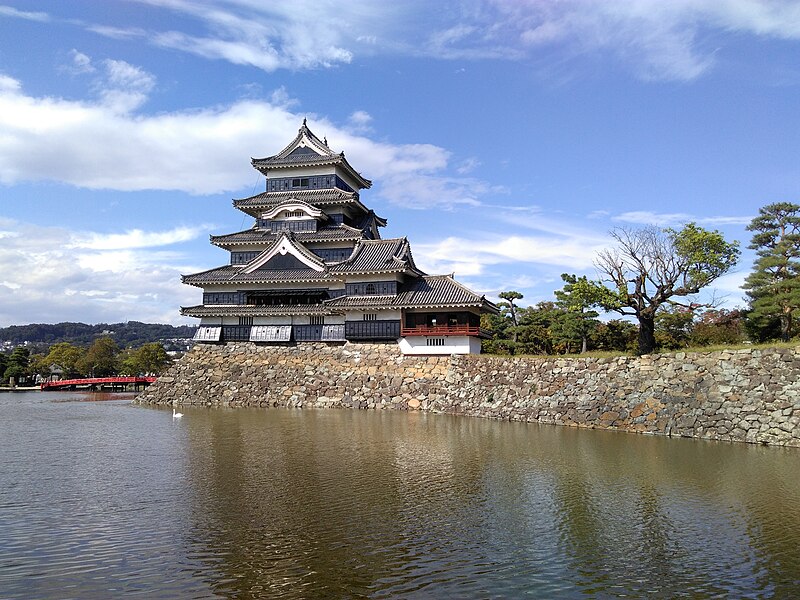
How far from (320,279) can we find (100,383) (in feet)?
124

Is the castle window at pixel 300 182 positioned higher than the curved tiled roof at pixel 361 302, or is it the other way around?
the castle window at pixel 300 182

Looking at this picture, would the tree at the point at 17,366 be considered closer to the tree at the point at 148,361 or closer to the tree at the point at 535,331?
the tree at the point at 148,361

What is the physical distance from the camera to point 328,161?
42.0 m

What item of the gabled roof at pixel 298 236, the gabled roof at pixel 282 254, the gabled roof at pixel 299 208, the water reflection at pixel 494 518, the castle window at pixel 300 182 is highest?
the castle window at pixel 300 182

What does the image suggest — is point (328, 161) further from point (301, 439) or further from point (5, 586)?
point (5, 586)

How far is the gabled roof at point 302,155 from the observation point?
140 feet

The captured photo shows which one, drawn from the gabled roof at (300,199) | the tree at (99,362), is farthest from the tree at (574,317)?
the tree at (99,362)

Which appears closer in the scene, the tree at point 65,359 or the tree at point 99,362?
the tree at point 65,359

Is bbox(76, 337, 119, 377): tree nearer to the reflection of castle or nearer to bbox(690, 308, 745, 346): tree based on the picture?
the reflection of castle

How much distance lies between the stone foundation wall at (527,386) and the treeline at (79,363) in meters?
40.7

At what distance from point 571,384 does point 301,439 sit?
13.2 m

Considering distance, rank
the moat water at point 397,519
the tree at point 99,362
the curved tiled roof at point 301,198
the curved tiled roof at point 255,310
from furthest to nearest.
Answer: the tree at point 99,362 < the curved tiled roof at point 301,198 < the curved tiled roof at point 255,310 < the moat water at point 397,519

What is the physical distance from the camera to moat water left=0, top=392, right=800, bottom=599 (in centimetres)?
837

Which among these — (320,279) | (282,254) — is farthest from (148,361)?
(320,279)
